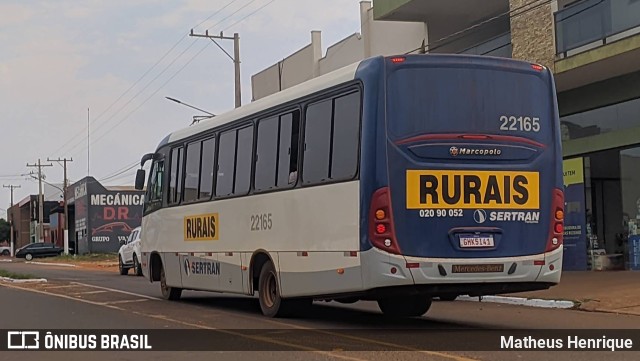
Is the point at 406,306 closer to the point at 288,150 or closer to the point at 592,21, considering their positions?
the point at 288,150

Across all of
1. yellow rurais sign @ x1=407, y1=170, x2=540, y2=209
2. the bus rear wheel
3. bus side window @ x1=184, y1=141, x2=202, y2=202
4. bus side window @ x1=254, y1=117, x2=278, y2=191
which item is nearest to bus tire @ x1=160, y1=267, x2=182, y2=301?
bus side window @ x1=184, y1=141, x2=202, y2=202

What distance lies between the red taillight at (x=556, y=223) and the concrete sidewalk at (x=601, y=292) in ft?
11.7

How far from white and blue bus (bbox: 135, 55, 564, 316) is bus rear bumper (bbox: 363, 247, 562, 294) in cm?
2

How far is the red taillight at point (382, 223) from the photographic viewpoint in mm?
10875

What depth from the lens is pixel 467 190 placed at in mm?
11148

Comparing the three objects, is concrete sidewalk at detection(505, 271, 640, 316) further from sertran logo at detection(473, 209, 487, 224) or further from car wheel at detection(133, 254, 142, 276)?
car wheel at detection(133, 254, 142, 276)

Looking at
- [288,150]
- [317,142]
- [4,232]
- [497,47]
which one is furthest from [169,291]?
[4,232]

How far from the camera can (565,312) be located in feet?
49.6

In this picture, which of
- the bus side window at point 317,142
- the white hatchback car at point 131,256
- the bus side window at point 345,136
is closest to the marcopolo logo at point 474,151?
the bus side window at point 345,136

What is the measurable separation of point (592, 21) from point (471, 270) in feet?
38.5

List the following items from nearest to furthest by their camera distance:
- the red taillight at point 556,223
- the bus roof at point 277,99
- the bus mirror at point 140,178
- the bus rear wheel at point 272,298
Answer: the red taillight at point 556,223 → the bus roof at point 277,99 → the bus rear wheel at point 272,298 → the bus mirror at point 140,178

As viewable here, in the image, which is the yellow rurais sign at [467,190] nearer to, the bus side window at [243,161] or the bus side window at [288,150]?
the bus side window at [288,150]
